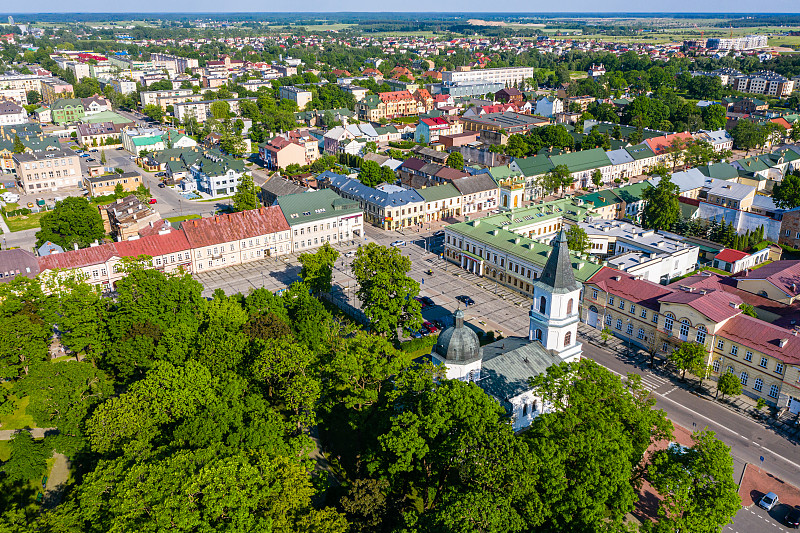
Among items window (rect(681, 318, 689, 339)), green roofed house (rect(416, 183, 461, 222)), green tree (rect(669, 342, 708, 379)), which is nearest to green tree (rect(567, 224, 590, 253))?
window (rect(681, 318, 689, 339))

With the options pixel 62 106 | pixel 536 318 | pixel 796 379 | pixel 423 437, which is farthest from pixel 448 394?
pixel 62 106

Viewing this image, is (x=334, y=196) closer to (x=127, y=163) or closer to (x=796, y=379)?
(x=796, y=379)

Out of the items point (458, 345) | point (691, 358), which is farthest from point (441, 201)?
point (458, 345)

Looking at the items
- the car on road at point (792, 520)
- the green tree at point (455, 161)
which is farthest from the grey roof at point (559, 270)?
the green tree at point (455, 161)

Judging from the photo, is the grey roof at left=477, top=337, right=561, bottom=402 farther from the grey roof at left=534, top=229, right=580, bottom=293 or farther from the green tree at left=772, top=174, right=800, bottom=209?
the green tree at left=772, top=174, right=800, bottom=209

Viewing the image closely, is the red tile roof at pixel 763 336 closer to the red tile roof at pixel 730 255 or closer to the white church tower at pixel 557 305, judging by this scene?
the white church tower at pixel 557 305

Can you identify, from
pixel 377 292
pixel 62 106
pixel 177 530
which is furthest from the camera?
pixel 62 106

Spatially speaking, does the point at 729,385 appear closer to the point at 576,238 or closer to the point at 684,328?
the point at 684,328

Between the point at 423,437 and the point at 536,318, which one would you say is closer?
the point at 423,437
